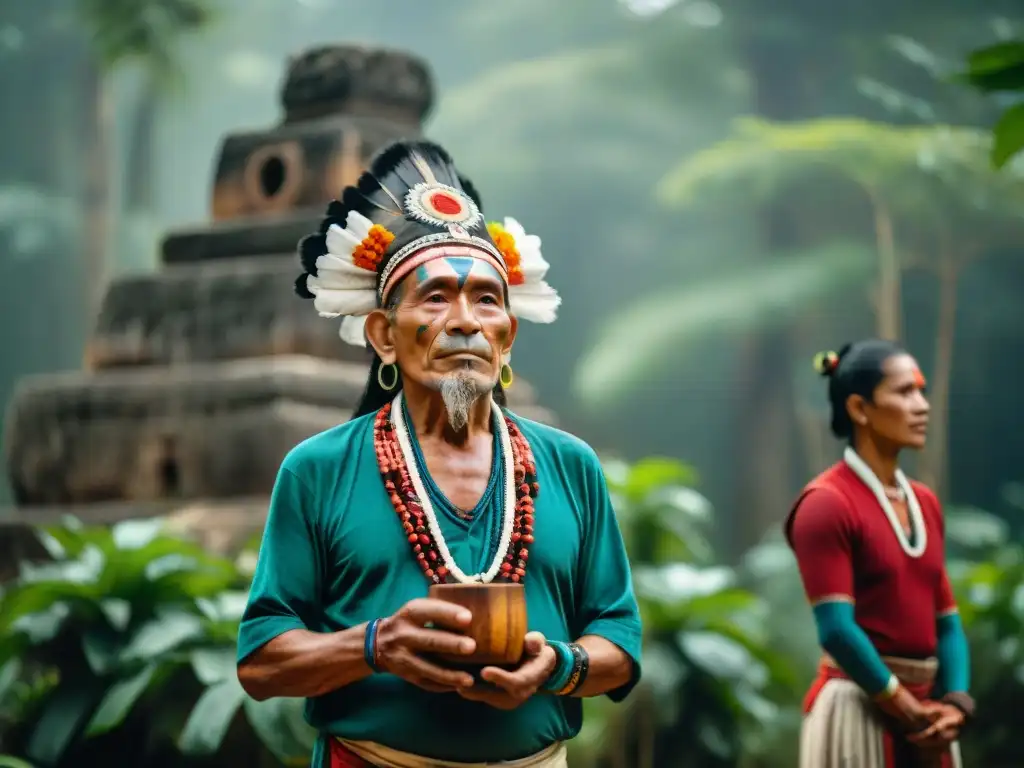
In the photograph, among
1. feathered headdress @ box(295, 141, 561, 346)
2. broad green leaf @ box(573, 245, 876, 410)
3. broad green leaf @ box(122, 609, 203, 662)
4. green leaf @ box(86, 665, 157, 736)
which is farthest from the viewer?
broad green leaf @ box(573, 245, 876, 410)

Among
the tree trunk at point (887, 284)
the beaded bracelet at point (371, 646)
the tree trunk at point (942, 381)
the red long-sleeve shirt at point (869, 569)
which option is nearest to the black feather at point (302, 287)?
the beaded bracelet at point (371, 646)

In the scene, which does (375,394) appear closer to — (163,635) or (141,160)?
(163,635)

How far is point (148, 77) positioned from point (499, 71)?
193 inches

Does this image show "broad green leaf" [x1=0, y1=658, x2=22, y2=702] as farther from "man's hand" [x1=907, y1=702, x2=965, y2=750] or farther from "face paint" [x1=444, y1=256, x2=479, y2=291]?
"face paint" [x1=444, y1=256, x2=479, y2=291]

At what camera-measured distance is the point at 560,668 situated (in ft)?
8.00

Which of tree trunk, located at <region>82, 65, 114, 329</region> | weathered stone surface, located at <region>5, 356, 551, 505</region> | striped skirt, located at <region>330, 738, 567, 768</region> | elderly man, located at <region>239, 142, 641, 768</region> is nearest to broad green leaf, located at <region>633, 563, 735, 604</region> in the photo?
weathered stone surface, located at <region>5, 356, 551, 505</region>

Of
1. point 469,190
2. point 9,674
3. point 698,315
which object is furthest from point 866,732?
point 698,315

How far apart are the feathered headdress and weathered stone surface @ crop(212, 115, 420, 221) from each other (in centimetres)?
519

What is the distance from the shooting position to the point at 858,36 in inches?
672

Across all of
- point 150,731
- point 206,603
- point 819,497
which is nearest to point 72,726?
point 150,731

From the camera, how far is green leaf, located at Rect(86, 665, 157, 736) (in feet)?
18.5

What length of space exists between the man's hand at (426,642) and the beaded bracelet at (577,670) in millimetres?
237

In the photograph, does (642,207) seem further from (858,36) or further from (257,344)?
(257,344)

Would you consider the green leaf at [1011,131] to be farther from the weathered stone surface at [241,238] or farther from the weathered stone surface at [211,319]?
the weathered stone surface at [241,238]
